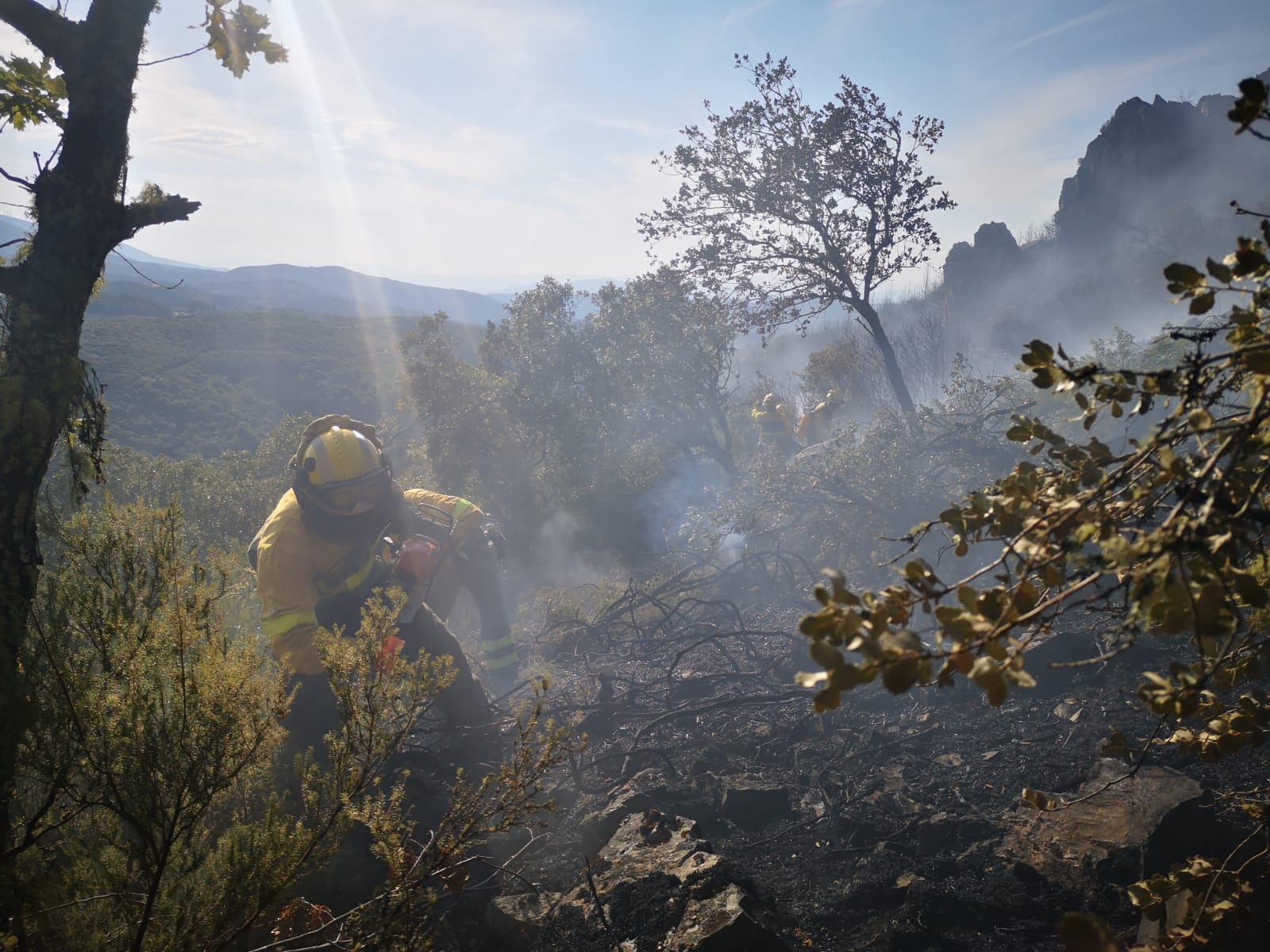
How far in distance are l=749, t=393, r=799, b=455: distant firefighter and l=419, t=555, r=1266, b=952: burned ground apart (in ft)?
29.0

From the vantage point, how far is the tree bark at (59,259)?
7.07 feet

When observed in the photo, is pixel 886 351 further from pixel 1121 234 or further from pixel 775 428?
pixel 1121 234

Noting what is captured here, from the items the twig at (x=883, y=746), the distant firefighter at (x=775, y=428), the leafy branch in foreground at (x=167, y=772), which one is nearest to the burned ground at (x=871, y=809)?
the twig at (x=883, y=746)

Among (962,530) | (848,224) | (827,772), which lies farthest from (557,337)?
(962,530)

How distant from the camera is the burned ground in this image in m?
2.86

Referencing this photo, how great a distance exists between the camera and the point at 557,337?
15453mm

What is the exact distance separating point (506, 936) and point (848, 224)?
9698 millimetres

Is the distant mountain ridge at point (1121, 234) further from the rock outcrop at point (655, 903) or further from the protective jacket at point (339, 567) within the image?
the rock outcrop at point (655, 903)

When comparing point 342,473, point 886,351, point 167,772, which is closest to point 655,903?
point 167,772

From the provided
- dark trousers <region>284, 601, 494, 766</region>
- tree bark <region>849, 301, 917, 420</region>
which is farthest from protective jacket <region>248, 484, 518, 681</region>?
tree bark <region>849, 301, 917, 420</region>

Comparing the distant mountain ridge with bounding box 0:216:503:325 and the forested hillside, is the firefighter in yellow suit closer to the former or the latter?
the forested hillside

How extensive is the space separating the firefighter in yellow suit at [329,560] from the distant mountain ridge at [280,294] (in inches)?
2270

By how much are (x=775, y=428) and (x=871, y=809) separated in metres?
11.3

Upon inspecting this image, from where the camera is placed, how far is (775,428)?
14.6 meters
